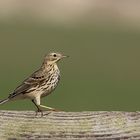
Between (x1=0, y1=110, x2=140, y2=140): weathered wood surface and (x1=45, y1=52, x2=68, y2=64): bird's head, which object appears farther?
(x1=45, y1=52, x2=68, y2=64): bird's head

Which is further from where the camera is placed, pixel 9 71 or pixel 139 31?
pixel 139 31

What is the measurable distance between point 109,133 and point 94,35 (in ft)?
141

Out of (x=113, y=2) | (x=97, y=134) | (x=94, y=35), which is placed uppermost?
(x=113, y=2)

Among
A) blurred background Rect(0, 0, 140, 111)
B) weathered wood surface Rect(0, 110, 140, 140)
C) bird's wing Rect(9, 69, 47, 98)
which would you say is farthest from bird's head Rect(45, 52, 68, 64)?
blurred background Rect(0, 0, 140, 111)

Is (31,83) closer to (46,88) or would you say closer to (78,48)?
(46,88)

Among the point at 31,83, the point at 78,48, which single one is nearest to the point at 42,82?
the point at 31,83

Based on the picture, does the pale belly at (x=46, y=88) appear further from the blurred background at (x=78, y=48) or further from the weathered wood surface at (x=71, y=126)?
the blurred background at (x=78, y=48)

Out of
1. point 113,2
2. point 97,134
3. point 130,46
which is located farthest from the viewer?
point 113,2

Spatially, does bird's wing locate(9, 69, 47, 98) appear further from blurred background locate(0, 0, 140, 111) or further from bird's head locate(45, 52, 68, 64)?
blurred background locate(0, 0, 140, 111)

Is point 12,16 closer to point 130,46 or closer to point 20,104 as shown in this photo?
point 130,46

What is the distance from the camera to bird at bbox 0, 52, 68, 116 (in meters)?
7.43

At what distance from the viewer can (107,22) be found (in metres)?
57.2

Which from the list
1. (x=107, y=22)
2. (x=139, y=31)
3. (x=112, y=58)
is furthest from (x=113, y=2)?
(x=112, y=58)

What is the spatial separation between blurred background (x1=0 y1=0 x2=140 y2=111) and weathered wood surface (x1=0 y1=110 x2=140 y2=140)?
398 inches
